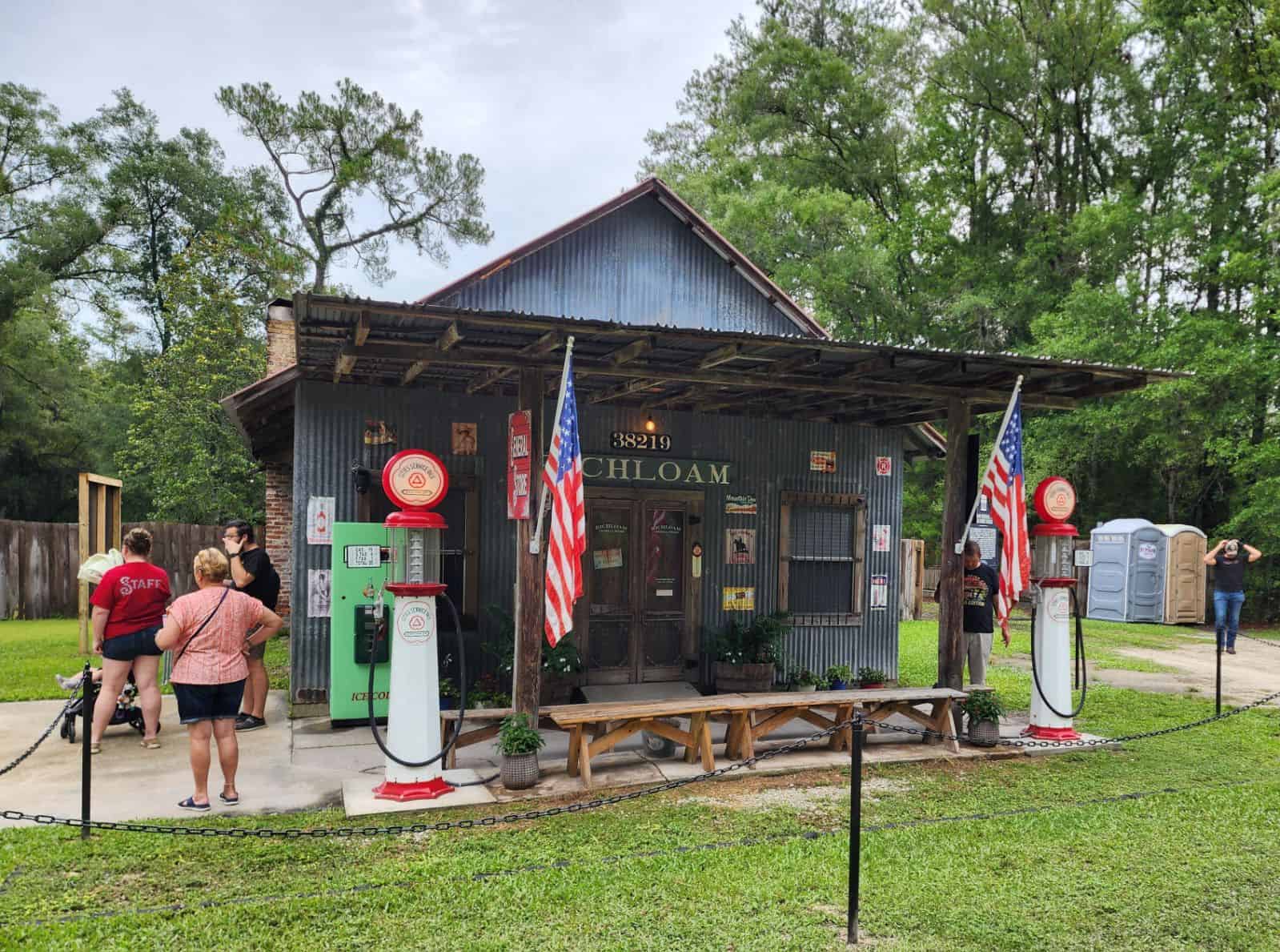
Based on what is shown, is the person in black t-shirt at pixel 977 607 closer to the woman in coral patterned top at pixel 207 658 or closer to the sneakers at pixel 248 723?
the woman in coral patterned top at pixel 207 658

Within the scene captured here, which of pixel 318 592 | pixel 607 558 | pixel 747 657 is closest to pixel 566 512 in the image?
pixel 607 558

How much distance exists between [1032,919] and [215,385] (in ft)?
63.7

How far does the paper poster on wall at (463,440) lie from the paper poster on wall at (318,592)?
167cm

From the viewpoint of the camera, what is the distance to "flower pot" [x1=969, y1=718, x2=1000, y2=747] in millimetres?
7480

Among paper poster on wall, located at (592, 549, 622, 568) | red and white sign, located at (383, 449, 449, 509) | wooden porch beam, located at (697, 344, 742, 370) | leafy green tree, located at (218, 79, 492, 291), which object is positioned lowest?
paper poster on wall, located at (592, 549, 622, 568)

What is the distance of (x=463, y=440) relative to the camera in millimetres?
8695

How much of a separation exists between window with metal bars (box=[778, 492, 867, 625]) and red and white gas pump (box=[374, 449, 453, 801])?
16.2ft

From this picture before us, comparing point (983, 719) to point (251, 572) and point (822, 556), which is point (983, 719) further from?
point (251, 572)

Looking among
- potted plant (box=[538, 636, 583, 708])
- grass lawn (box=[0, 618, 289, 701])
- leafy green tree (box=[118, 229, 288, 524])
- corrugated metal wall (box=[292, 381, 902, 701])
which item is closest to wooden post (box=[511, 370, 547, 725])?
potted plant (box=[538, 636, 583, 708])

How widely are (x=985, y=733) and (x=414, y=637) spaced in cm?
488

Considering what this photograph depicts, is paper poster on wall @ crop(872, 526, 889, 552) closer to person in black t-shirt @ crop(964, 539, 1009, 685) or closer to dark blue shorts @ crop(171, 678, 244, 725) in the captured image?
person in black t-shirt @ crop(964, 539, 1009, 685)

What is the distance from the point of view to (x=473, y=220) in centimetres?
3133

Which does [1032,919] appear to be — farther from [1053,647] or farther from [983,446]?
[983,446]

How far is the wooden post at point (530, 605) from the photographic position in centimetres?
646
